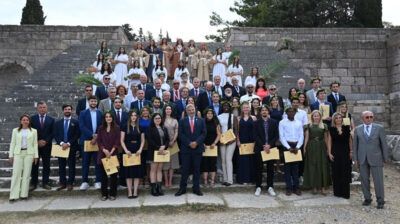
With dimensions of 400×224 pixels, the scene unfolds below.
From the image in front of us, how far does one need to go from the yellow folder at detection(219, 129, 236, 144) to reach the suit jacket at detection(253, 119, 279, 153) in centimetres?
46

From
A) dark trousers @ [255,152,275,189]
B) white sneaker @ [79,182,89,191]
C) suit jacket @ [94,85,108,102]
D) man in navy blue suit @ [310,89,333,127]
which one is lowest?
white sneaker @ [79,182,89,191]

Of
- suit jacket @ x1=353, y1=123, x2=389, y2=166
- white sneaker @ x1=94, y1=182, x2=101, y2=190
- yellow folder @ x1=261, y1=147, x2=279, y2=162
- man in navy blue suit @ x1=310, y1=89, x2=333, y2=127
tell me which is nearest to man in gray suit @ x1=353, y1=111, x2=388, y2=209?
suit jacket @ x1=353, y1=123, x2=389, y2=166

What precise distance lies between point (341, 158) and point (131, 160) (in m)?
3.92

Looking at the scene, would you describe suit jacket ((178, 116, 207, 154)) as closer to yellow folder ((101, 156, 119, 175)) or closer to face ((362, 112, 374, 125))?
yellow folder ((101, 156, 119, 175))

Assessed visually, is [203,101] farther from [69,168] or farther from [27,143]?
[27,143]

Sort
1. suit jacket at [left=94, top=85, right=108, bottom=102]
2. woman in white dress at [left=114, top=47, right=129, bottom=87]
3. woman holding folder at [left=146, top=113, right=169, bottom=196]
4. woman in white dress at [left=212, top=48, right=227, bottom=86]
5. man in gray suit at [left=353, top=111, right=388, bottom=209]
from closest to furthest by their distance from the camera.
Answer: man in gray suit at [left=353, top=111, right=388, bottom=209], woman holding folder at [left=146, top=113, right=169, bottom=196], suit jacket at [left=94, top=85, right=108, bottom=102], woman in white dress at [left=114, top=47, right=129, bottom=87], woman in white dress at [left=212, top=48, right=227, bottom=86]

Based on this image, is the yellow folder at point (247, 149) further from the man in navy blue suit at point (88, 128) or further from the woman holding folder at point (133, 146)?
the man in navy blue suit at point (88, 128)

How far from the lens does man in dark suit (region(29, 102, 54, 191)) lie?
602 cm

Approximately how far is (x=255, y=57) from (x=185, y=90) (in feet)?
25.6

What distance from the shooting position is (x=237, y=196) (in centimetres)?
574

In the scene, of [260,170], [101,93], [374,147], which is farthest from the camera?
[101,93]

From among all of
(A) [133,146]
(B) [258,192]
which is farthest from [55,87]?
(B) [258,192]

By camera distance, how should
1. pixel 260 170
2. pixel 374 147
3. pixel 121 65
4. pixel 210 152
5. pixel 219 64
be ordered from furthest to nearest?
pixel 219 64
pixel 121 65
pixel 210 152
pixel 260 170
pixel 374 147

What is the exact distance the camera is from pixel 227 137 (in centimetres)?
614
